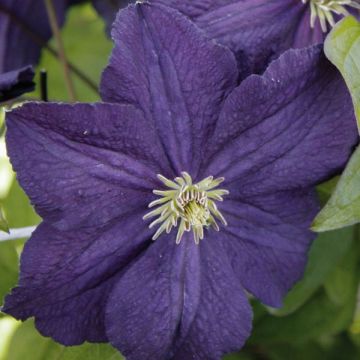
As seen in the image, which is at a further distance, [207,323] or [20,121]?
[207,323]

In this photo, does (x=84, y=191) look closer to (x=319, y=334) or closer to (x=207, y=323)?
(x=207, y=323)

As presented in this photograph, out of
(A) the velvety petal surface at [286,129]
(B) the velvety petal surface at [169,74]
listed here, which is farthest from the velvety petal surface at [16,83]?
(A) the velvety petal surface at [286,129]

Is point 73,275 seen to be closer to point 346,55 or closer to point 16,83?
point 16,83

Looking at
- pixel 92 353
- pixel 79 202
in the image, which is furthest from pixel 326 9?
pixel 92 353

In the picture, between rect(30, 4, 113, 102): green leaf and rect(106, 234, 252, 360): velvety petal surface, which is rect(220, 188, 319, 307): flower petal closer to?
rect(106, 234, 252, 360): velvety petal surface

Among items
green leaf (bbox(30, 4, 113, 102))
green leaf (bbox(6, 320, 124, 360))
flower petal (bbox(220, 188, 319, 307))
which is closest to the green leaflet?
flower petal (bbox(220, 188, 319, 307))

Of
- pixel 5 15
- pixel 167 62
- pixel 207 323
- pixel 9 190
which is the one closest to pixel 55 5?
pixel 5 15
